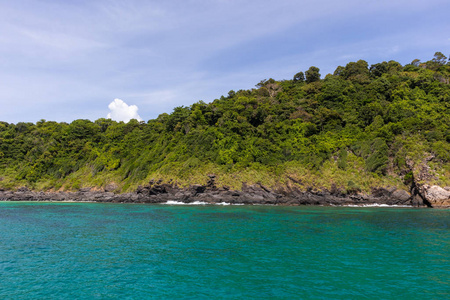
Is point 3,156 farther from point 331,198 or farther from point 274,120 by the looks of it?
point 331,198

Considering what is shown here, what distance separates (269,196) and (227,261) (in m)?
41.9

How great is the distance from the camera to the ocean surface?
47.4ft

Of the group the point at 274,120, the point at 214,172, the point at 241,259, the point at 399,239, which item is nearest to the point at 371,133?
the point at 274,120

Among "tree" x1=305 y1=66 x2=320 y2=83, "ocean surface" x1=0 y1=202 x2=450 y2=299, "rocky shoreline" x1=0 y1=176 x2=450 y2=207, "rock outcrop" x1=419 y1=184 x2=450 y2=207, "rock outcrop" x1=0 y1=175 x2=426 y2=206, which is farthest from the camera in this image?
"tree" x1=305 y1=66 x2=320 y2=83

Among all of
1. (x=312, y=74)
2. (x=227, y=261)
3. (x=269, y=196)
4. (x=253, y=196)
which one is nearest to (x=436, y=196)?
(x=269, y=196)

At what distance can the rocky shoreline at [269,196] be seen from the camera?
175 feet

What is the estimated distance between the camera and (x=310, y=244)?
2370cm

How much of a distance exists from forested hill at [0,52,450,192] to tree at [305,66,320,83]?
41 cm

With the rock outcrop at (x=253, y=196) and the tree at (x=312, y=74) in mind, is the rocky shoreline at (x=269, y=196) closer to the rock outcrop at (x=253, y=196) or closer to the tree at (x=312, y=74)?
the rock outcrop at (x=253, y=196)

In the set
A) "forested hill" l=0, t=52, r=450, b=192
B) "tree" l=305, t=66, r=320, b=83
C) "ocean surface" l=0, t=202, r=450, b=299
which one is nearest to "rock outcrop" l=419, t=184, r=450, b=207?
"forested hill" l=0, t=52, r=450, b=192

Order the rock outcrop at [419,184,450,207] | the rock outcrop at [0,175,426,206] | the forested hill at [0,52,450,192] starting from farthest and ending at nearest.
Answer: the forested hill at [0,52,450,192] → the rock outcrop at [0,175,426,206] → the rock outcrop at [419,184,450,207]

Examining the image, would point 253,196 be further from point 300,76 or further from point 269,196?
point 300,76

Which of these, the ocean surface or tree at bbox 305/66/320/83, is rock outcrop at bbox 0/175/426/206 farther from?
tree at bbox 305/66/320/83

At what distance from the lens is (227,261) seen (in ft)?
63.4
